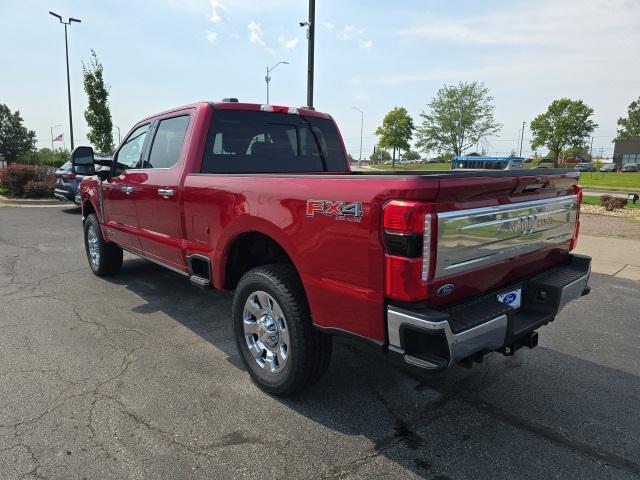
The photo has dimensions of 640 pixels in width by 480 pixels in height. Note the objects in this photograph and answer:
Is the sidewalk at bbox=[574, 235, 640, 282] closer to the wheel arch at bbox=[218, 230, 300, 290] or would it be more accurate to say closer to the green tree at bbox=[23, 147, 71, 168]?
the wheel arch at bbox=[218, 230, 300, 290]

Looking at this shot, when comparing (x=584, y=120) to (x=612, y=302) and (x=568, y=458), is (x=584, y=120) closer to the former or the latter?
(x=612, y=302)

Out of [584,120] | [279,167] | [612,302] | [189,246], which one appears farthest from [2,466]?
[584,120]

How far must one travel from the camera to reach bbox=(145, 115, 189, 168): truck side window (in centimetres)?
414

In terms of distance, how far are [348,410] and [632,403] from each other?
193 centimetres

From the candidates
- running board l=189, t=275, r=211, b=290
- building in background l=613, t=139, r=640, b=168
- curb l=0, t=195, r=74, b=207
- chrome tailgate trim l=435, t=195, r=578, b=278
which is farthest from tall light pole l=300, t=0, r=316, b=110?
building in background l=613, t=139, r=640, b=168

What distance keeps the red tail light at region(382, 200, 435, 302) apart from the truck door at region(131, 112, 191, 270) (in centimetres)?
229

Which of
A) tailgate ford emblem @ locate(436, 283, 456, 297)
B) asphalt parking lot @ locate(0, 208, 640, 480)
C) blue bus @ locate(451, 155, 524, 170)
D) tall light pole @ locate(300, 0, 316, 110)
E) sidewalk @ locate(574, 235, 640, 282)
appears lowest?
asphalt parking lot @ locate(0, 208, 640, 480)

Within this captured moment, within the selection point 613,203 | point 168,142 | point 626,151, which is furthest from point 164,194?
point 626,151

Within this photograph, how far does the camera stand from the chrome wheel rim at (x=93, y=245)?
6.17m

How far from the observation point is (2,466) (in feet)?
7.98

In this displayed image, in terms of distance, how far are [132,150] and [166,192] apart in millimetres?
1308

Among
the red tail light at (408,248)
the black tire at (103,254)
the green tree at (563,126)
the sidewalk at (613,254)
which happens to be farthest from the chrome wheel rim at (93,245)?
the green tree at (563,126)

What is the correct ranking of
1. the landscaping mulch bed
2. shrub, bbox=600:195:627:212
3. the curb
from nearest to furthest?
the landscaping mulch bed, shrub, bbox=600:195:627:212, the curb

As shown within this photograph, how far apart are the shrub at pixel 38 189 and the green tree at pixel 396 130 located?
40225 mm
